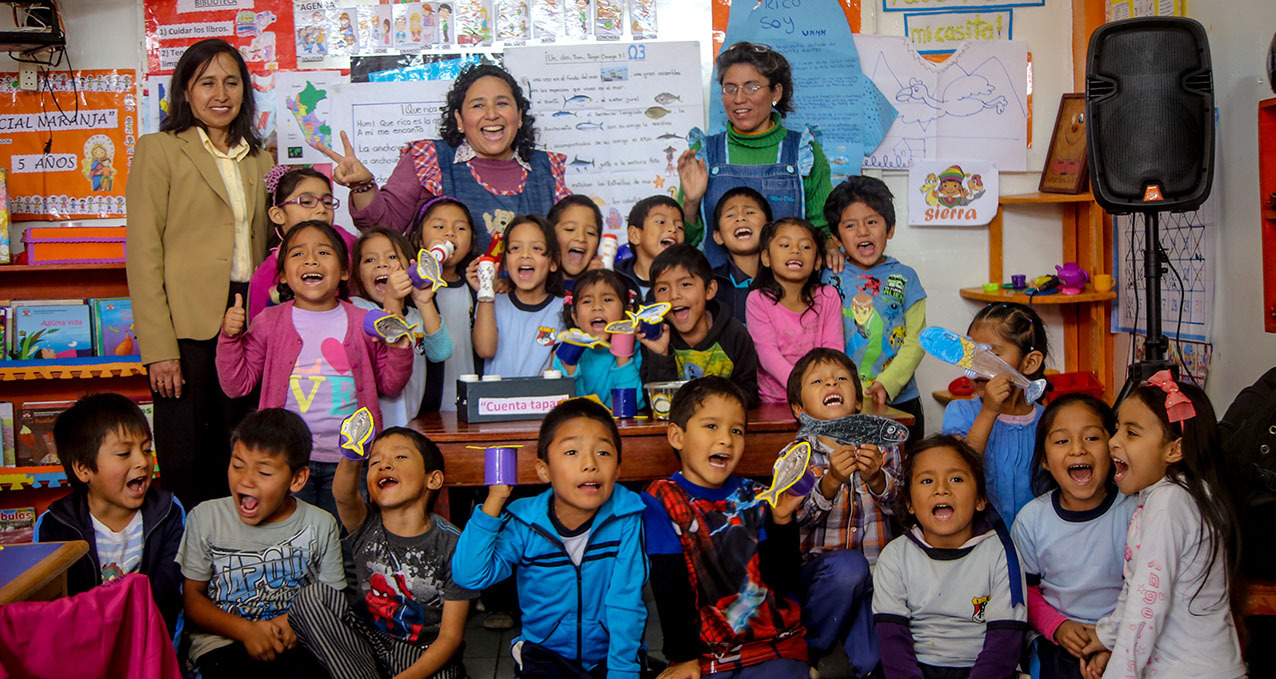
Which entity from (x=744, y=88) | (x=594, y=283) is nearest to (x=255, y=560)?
(x=594, y=283)

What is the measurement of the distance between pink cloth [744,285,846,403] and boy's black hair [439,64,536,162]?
47.3 inches

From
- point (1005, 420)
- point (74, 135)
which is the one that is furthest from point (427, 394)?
point (74, 135)

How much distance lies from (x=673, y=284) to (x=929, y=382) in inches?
76.5

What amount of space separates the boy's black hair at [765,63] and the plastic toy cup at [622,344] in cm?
146

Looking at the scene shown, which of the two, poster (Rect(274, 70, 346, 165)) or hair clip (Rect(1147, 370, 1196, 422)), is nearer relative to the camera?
hair clip (Rect(1147, 370, 1196, 422))

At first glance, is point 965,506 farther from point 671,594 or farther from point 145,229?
point 145,229

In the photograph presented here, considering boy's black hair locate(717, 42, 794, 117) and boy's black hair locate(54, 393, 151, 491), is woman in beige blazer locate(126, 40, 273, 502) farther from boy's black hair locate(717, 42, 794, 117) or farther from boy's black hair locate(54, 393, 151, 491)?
boy's black hair locate(717, 42, 794, 117)

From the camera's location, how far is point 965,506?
227 centimetres

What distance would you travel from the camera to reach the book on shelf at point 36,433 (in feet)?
13.7

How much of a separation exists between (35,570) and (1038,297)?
389 cm

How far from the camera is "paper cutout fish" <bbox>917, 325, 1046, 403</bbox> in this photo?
2.47m

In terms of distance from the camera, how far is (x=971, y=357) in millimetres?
2500

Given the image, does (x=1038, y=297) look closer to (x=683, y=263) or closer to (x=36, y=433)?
(x=683, y=263)

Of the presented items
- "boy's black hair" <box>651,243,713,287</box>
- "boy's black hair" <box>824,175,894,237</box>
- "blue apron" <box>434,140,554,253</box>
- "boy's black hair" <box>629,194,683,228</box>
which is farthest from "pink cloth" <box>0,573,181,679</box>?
"boy's black hair" <box>824,175,894,237</box>
